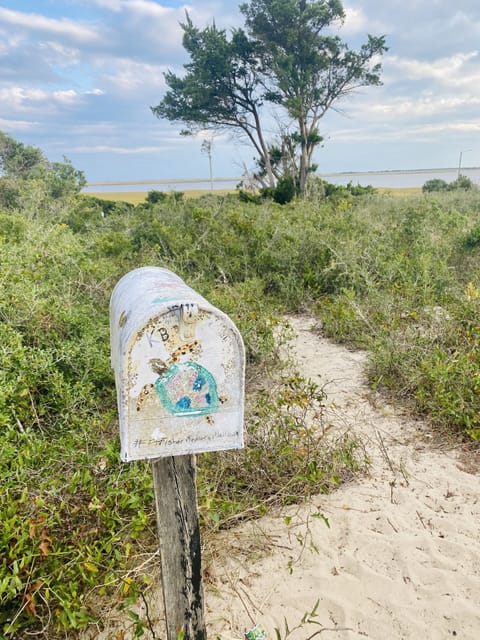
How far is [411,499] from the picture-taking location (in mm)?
2723

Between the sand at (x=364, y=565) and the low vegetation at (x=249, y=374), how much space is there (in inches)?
6.2

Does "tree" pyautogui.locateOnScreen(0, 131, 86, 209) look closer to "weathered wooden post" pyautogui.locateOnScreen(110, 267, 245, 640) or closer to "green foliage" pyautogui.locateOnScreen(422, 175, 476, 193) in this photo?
"weathered wooden post" pyautogui.locateOnScreen(110, 267, 245, 640)

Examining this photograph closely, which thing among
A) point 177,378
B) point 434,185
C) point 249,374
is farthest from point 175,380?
point 434,185

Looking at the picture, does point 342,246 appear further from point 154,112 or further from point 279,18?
point 154,112

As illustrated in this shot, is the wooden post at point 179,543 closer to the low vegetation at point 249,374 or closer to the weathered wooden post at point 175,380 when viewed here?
the weathered wooden post at point 175,380

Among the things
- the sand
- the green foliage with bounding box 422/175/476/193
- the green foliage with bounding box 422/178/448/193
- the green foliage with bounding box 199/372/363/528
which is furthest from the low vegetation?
the green foliage with bounding box 422/178/448/193

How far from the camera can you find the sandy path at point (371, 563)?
6.68 ft

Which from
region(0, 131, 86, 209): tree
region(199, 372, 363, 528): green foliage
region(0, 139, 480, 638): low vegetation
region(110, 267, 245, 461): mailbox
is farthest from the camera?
region(0, 131, 86, 209): tree

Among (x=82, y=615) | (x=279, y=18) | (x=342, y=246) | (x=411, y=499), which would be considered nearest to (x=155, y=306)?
(x=82, y=615)

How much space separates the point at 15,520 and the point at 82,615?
460mm

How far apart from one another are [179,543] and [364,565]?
1199 millimetres

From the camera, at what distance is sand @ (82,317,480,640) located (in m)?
2.02

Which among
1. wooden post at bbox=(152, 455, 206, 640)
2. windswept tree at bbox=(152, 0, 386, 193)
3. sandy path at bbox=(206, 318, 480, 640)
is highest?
windswept tree at bbox=(152, 0, 386, 193)

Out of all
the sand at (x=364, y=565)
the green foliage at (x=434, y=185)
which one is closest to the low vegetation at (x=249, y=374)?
the sand at (x=364, y=565)
